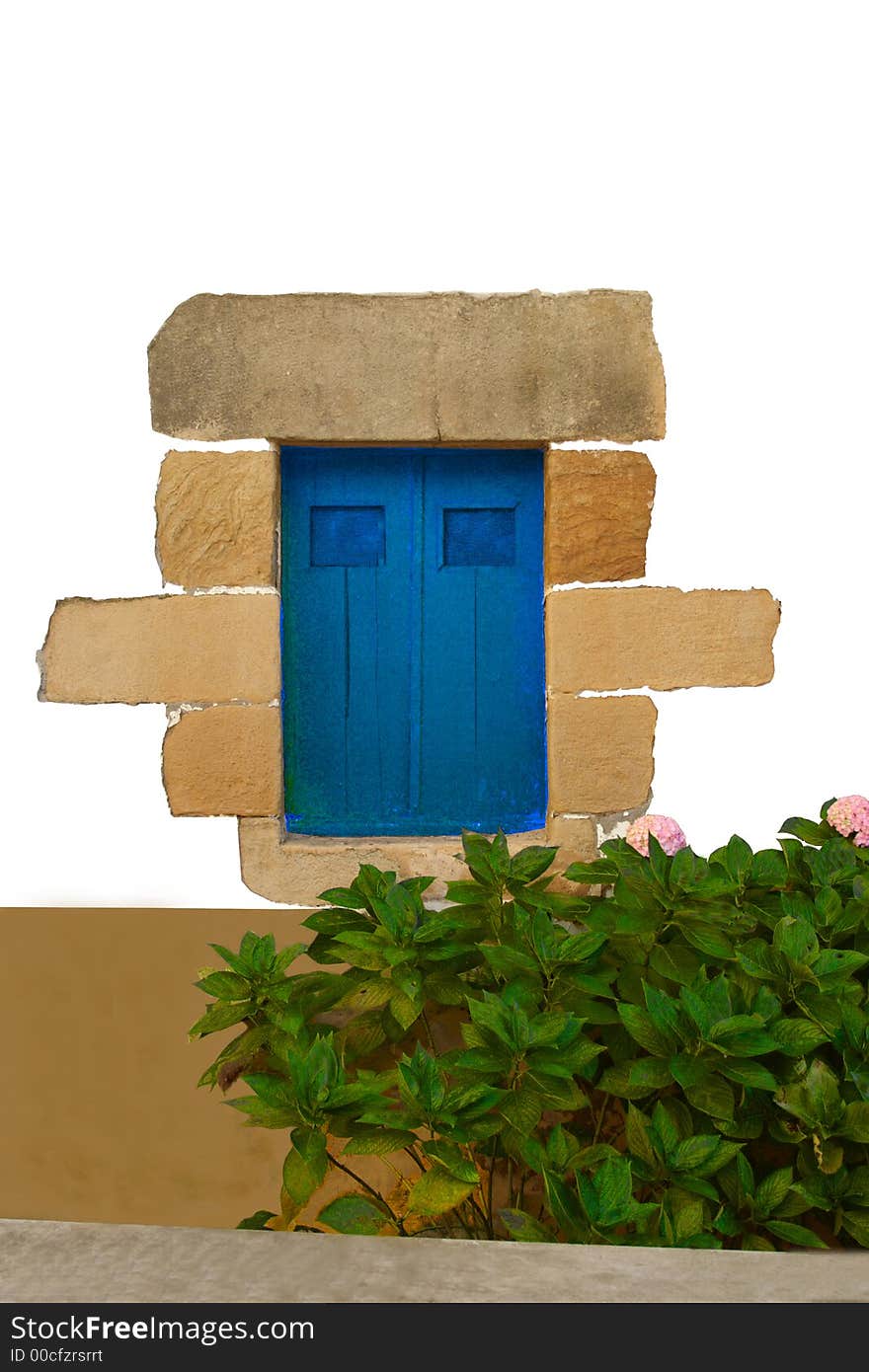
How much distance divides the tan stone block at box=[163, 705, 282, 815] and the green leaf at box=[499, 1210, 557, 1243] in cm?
162

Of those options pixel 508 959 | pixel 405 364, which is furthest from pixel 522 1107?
pixel 405 364

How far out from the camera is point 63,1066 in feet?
8.80

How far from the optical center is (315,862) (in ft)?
8.93

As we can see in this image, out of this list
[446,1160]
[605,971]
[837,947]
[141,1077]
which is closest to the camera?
[446,1160]

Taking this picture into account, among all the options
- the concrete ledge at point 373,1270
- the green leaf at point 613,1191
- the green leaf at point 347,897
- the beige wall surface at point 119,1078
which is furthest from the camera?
the beige wall surface at point 119,1078

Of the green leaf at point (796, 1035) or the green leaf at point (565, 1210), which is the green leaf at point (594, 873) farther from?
the green leaf at point (565, 1210)

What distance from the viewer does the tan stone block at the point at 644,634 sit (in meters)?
2.72

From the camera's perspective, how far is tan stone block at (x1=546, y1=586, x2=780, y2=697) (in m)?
2.72

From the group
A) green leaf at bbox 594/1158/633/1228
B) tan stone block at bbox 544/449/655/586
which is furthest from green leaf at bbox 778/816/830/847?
green leaf at bbox 594/1158/633/1228

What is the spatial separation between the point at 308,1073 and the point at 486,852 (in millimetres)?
524

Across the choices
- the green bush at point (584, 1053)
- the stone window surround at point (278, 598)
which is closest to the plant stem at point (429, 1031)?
the green bush at point (584, 1053)

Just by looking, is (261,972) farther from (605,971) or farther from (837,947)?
(837,947)

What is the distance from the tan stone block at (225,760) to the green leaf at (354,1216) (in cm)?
157
